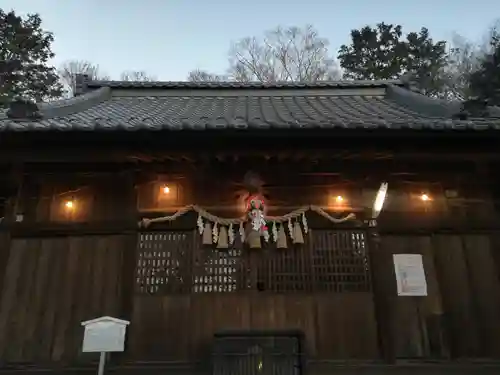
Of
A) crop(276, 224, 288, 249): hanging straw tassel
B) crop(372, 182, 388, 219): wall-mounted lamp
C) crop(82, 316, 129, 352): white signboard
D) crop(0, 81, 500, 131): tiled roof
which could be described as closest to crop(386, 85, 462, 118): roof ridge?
crop(0, 81, 500, 131): tiled roof

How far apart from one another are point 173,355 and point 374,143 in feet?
14.1

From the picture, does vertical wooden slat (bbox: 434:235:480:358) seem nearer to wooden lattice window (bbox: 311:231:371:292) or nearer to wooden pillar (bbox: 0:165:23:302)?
wooden lattice window (bbox: 311:231:371:292)

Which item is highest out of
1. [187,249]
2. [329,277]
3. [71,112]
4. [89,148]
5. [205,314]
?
[71,112]

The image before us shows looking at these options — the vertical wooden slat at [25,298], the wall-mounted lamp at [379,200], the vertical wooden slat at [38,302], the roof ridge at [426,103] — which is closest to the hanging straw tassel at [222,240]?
the wall-mounted lamp at [379,200]

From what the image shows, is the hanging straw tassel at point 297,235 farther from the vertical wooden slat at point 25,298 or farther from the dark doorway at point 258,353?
the vertical wooden slat at point 25,298

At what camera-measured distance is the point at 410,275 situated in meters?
7.06

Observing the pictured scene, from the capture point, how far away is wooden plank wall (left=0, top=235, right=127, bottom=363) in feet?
21.9

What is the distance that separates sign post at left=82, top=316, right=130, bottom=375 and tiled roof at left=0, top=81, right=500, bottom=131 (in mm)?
2686

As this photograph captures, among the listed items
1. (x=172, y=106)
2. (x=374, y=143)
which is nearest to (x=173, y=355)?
(x=374, y=143)

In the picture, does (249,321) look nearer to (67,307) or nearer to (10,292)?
(67,307)

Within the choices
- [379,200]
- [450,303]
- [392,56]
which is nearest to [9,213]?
[379,200]

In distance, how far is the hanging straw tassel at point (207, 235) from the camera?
7113 mm

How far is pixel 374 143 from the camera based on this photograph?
7.05 metres

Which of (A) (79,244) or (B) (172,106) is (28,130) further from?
(B) (172,106)
